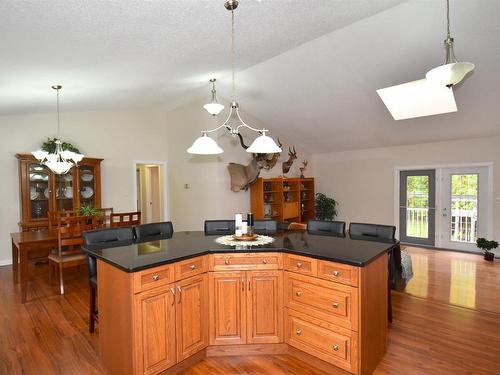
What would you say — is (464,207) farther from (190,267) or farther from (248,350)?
(190,267)

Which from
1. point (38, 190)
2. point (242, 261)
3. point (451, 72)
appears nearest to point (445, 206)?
point (451, 72)

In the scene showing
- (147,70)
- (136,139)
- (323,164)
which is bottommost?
(323,164)

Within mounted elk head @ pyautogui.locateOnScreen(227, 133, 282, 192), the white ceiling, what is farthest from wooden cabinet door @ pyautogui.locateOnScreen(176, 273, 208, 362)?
mounted elk head @ pyautogui.locateOnScreen(227, 133, 282, 192)

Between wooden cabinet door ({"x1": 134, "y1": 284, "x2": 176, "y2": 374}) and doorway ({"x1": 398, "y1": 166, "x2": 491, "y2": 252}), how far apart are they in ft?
20.8

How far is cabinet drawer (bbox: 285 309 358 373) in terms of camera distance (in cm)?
205

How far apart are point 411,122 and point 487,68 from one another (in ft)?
5.85

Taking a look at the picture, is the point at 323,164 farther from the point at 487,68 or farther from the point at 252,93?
the point at 487,68

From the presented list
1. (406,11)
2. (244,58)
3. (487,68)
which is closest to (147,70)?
(244,58)

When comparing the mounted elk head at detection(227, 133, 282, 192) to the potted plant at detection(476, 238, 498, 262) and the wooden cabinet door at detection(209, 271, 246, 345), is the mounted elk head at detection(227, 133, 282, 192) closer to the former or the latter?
the wooden cabinet door at detection(209, 271, 246, 345)

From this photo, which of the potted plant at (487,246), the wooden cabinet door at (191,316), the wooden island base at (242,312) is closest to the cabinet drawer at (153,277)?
the wooden island base at (242,312)

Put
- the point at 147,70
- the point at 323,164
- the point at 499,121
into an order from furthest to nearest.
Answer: the point at 323,164
the point at 499,121
the point at 147,70

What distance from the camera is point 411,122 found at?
5.56 m

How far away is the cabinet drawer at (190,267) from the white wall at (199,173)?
3.98 metres

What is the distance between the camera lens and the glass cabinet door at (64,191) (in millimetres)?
5375
